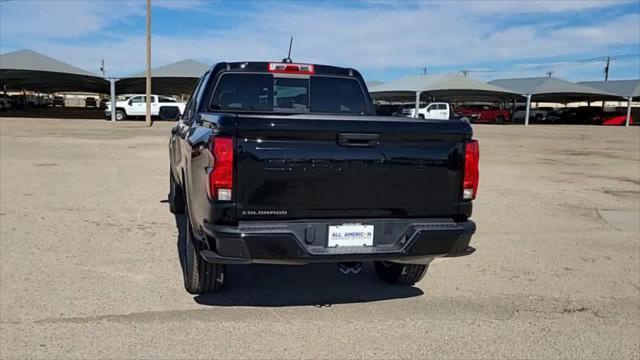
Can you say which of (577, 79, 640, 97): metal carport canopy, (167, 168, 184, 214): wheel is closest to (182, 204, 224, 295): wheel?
(167, 168, 184, 214): wheel

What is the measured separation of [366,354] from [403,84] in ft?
156

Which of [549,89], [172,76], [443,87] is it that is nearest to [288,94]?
[172,76]

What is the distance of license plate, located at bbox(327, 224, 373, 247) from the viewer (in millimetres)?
3446

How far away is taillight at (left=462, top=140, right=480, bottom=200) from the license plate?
0.76 meters

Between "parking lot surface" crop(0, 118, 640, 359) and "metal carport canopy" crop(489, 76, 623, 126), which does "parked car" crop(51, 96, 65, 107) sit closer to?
"metal carport canopy" crop(489, 76, 623, 126)

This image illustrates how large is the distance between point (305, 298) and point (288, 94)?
222cm

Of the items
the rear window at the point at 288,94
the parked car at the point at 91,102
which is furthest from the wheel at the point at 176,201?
the parked car at the point at 91,102

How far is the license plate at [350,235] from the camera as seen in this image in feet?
11.3

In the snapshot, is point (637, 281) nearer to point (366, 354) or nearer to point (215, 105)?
point (366, 354)

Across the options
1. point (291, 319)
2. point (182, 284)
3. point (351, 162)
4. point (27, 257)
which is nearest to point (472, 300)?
point (291, 319)

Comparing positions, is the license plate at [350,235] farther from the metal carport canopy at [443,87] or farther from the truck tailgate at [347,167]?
the metal carport canopy at [443,87]

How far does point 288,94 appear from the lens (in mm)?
5508

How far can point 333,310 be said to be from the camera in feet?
13.6

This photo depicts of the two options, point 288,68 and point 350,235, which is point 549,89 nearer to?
point 288,68
